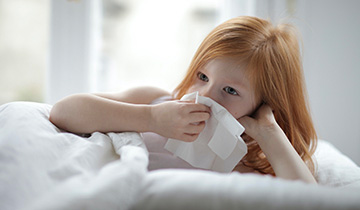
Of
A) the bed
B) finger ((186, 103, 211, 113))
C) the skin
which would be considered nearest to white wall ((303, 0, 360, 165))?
the skin

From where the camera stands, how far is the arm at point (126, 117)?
30.2 inches

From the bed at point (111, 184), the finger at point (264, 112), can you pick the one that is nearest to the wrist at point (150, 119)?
the bed at point (111, 184)

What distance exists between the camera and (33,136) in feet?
2.02

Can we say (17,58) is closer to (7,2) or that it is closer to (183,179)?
(7,2)

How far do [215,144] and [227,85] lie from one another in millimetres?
158

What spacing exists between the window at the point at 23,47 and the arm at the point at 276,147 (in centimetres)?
123

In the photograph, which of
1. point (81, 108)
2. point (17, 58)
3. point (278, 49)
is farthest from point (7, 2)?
A: point (278, 49)

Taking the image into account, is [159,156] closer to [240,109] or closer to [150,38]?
[240,109]

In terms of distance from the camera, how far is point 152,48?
1.80 m

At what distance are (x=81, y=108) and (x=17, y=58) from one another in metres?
1.09

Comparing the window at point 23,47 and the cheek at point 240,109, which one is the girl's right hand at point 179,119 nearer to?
the cheek at point 240,109

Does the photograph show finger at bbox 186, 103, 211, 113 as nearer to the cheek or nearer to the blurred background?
the cheek

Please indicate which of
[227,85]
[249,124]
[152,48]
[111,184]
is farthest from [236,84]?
[152,48]

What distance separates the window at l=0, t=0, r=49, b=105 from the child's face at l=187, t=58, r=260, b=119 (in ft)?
3.64
